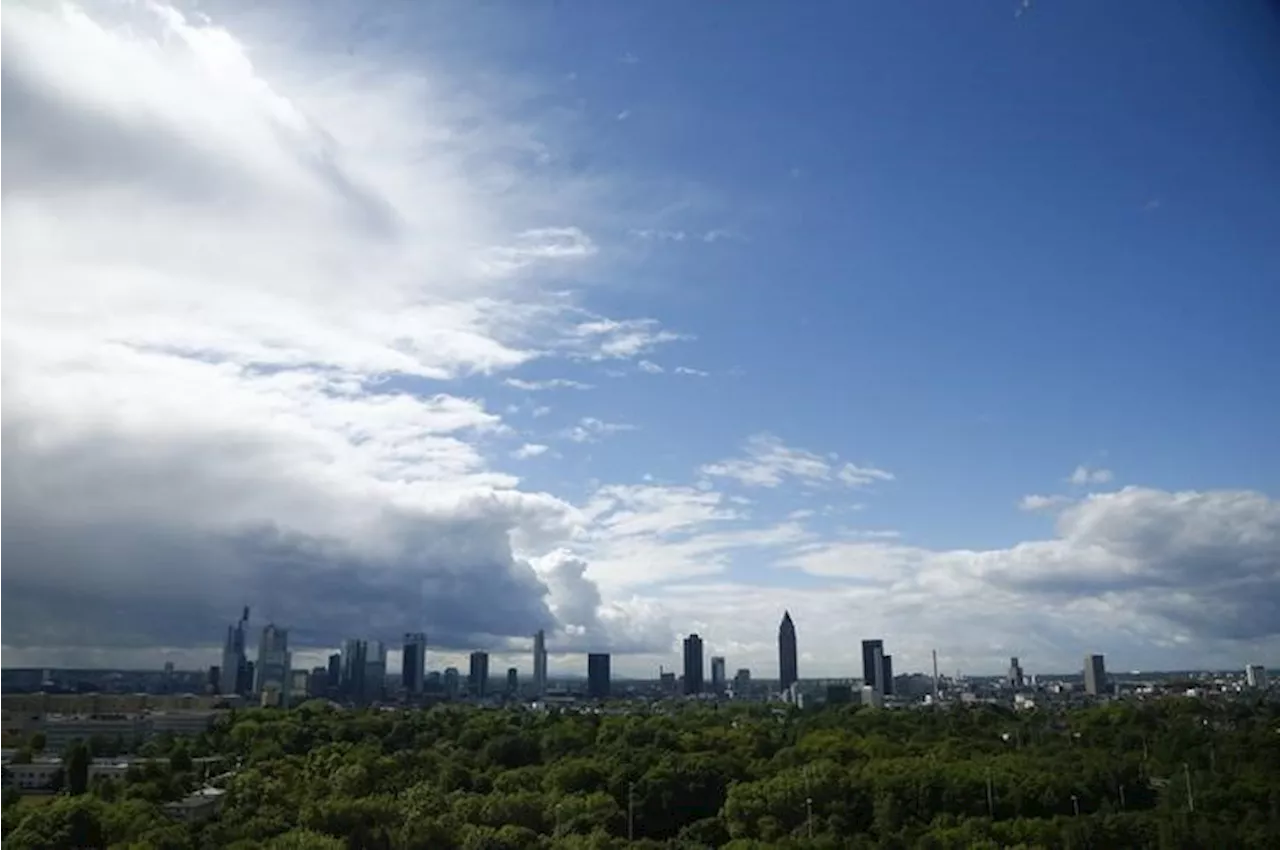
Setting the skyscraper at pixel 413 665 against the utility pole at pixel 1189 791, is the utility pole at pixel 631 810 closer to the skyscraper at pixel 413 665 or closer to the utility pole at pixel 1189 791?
the utility pole at pixel 1189 791

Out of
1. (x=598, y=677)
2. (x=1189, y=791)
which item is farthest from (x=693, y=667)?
(x=1189, y=791)

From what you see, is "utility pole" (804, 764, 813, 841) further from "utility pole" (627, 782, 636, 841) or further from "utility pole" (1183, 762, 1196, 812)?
"utility pole" (1183, 762, 1196, 812)

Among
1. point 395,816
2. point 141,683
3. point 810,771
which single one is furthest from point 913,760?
point 141,683

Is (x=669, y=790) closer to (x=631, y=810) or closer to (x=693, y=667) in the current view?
(x=631, y=810)

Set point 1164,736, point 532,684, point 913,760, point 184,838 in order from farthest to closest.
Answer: point 532,684, point 1164,736, point 913,760, point 184,838

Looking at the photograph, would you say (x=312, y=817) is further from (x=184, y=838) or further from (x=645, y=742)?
(x=645, y=742)

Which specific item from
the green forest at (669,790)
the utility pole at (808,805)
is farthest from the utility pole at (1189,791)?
the utility pole at (808,805)
